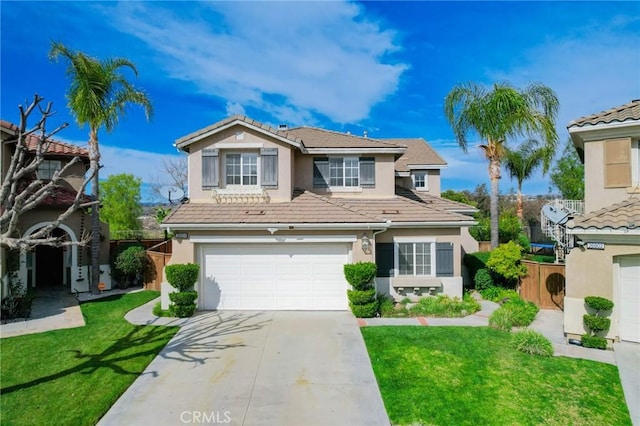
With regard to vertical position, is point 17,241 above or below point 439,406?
above

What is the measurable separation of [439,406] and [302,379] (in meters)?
2.77

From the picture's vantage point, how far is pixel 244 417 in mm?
6199

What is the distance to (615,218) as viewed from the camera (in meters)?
9.22

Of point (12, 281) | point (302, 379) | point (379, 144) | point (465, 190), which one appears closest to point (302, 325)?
point (302, 379)

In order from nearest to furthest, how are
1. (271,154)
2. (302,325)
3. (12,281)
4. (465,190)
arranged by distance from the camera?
(302,325) → (12,281) → (271,154) → (465,190)

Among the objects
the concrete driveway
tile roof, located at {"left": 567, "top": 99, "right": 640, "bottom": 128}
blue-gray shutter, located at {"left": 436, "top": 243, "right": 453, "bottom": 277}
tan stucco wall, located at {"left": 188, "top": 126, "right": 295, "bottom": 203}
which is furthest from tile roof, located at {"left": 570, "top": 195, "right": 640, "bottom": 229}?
tan stucco wall, located at {"left": 188, "top": 126, "right": 295, "bottom": 203}

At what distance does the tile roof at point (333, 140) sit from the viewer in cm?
1533

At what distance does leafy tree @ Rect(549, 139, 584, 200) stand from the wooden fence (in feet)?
73.0

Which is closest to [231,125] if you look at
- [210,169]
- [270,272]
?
[210,169]

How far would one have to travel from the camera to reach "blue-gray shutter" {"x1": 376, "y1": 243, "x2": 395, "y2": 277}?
1347cm

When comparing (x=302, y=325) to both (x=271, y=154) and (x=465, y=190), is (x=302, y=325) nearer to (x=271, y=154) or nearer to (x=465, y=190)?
(x=271, y=154)

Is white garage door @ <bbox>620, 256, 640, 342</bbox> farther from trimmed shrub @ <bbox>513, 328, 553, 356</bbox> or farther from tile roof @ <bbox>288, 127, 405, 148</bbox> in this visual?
tile roof @ <bbox>288, 127, 405, 148</bbox>

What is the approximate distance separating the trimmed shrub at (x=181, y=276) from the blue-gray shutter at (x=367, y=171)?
7890 mm

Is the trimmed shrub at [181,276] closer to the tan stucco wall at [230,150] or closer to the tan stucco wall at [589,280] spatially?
the tan stucco wall at [230,150]
